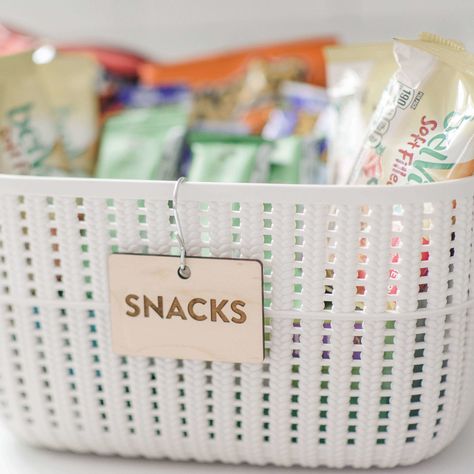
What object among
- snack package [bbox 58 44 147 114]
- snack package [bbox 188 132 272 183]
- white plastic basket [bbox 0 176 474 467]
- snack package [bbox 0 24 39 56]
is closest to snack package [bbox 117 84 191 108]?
snack package [bbox 58 44 147 114]

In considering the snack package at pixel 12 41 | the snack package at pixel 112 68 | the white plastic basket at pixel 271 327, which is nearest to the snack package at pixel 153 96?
the snack package at pixel 112 68

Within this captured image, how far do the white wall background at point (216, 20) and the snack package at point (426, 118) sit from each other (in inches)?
21.5

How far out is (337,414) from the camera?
1.86ft

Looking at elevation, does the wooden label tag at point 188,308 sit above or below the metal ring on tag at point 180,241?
below

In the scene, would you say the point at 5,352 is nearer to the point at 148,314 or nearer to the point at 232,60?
the point at 148,314

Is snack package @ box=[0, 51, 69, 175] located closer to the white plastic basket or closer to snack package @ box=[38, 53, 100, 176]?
snack package @ box=[38, 53, 100, 176]

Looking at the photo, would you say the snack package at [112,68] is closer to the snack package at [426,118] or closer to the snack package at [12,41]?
the snack package at [12,41]

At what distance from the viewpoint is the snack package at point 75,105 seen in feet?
2.72

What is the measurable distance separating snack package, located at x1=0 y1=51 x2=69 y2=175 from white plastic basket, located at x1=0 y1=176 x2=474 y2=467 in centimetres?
18

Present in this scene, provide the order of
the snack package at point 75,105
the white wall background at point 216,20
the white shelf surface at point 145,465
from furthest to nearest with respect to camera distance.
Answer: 1. the white wall background at point 216,20
2. the snack package at point 75,105
3. the white shelf surface at point 145,465

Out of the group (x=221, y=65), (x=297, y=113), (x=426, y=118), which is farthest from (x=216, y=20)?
(x=426, y=118)

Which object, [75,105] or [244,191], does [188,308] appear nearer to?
[244,191]

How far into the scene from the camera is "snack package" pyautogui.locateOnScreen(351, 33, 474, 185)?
21.2 inches

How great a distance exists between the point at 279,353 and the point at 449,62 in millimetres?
261
